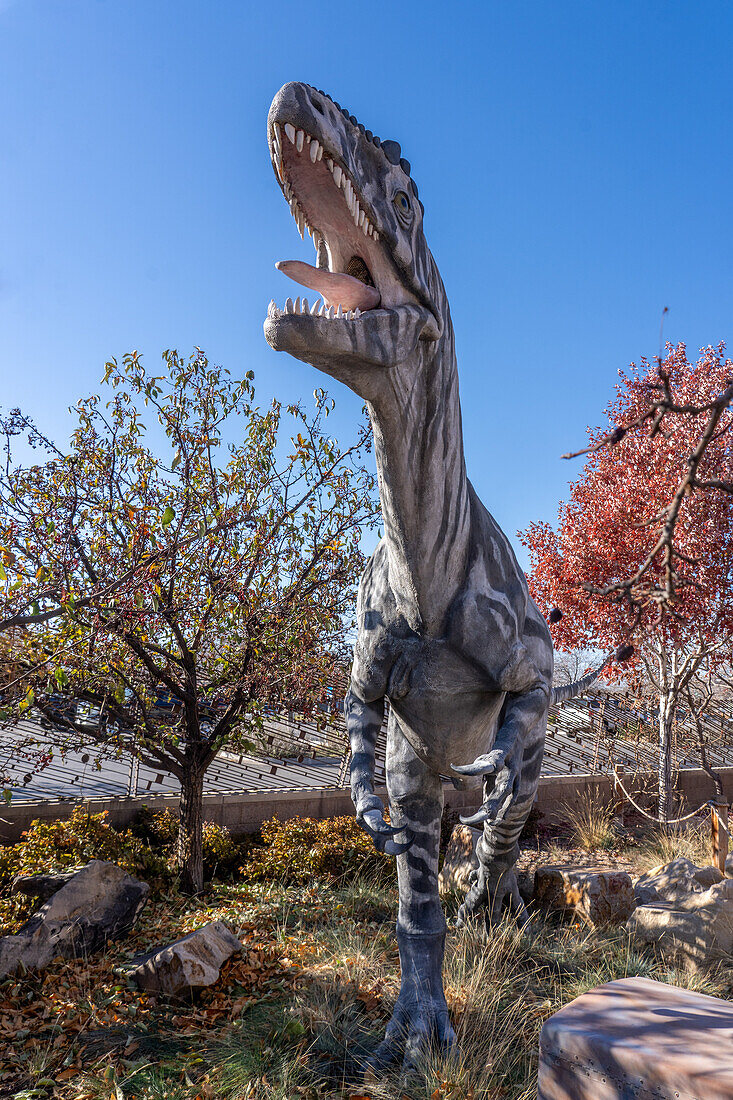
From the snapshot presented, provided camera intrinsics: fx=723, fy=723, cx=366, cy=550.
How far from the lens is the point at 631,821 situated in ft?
34.2

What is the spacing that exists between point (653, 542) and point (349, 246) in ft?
19.7

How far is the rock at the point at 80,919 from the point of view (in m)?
5.10

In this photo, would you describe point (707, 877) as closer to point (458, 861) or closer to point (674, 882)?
point (674, 882)

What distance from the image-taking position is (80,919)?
5469 mm

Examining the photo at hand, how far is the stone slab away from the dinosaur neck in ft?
4.84

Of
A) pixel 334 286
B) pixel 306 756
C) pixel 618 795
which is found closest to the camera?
pixel 334 286

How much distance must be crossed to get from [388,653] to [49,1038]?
3292 millimetres

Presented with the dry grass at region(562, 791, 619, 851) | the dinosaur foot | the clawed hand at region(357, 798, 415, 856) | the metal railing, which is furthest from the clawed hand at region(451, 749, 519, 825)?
the dry grass at region(562, 791, 619, 851)

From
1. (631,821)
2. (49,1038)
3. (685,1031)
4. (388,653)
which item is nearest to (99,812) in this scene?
(49,1038)

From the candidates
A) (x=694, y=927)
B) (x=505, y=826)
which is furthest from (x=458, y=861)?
(x=505, y=826)

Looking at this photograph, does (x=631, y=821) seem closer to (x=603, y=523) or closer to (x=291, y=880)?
(x=603, y=523)

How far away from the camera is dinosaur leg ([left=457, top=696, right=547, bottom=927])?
9.04 feet

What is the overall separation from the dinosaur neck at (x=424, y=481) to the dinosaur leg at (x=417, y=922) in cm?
89

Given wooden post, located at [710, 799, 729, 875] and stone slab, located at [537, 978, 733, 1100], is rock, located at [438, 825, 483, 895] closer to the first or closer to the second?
wooden post, located at [710, 799, 729, 875]
